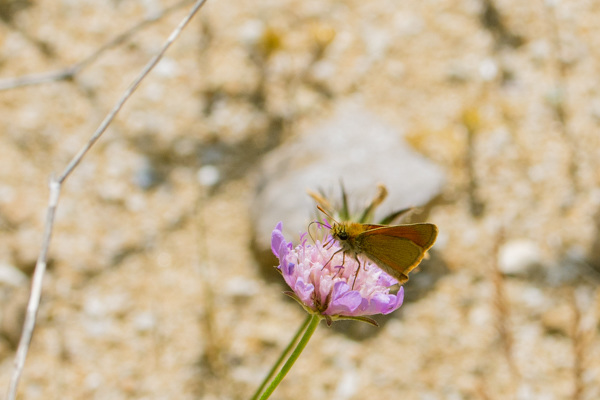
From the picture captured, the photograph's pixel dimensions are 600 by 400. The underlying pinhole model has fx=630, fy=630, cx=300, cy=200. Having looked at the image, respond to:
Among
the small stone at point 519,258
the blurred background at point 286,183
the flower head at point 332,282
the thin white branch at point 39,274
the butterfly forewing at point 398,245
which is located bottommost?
the small stone at point 519,258

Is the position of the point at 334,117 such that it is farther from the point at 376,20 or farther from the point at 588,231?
the point at 588,231

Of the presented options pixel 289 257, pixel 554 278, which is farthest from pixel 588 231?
pixel 289 257

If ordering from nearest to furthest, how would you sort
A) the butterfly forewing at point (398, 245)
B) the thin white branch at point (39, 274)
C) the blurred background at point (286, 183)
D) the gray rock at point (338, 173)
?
the thin white branch at point (39, 274)
the butterfly forewing at point (398, 245)
the blurred background at point (286, 183)
the gray rock at point (338, 173)

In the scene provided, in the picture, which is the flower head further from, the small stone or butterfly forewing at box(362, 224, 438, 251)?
the small stone

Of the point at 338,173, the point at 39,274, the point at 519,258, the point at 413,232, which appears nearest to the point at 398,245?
the point at 413,232

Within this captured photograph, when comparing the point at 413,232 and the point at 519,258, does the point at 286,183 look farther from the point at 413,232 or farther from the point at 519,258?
the point at 413,232

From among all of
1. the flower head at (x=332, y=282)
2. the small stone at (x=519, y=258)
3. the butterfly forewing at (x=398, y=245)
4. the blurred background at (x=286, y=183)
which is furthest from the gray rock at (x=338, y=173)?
the butterfly forewing at (x=398, y=245)

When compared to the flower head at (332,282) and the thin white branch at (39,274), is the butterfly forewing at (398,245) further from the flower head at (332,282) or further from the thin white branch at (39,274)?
the thin white branch at (39,274)
